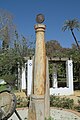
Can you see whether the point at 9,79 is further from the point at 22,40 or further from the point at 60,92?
the point at 60,92

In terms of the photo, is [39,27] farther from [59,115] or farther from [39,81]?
[59,115]

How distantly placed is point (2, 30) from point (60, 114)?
29.2 meters

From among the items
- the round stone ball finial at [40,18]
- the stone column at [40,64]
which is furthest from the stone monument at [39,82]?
the round stone ball finial at [40,18]

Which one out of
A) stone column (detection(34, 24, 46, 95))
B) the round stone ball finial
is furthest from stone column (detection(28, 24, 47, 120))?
the round stone ball finial

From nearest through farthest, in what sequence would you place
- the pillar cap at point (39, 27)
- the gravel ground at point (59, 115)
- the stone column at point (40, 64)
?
the stone column at point (40, 64) < the pillar cap at point (39, 27) < the gravel ground at point (59, 115)

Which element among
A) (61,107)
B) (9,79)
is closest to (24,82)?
(9,79)

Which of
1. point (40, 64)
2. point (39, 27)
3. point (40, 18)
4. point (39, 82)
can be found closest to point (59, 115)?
point (39, 82)

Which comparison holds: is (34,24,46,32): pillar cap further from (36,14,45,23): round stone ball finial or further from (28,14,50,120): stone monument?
(36,14,45,23): round stone ball finial

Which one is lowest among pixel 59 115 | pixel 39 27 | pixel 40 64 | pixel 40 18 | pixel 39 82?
pixel 59 115

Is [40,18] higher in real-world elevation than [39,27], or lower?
higher

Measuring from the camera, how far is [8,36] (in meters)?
37.1

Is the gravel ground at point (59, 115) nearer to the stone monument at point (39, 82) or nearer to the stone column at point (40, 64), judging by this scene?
the stone monument at point (39, 82)

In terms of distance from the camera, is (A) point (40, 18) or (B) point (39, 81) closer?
(B) point (39, 81)

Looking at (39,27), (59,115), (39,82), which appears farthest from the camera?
(59,115)
